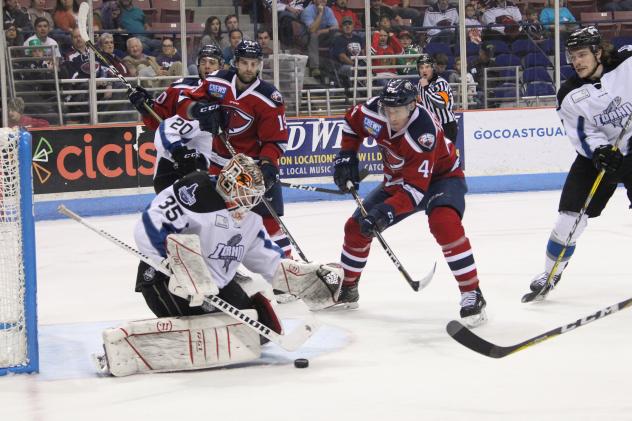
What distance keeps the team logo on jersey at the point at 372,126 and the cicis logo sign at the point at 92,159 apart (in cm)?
384

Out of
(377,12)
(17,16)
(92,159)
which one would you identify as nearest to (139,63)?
(92,159)

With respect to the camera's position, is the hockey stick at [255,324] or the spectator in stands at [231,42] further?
the spectator in stands at [231,42]

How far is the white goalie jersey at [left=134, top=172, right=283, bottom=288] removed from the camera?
3.37 m

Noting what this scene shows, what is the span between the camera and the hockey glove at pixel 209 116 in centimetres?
477

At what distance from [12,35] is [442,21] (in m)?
3.52

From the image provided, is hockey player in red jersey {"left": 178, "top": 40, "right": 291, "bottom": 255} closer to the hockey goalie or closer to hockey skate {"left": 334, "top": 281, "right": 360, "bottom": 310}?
hockey skate {"left": 334, "top": 281, "right": 360, "bottom": 310}

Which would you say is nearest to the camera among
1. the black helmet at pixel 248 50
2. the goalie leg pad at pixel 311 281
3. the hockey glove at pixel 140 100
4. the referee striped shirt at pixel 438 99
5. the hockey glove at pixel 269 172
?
the goalie leg pad at pixel 311 281

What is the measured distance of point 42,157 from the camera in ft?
25.0

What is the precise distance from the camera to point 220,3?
8422mm

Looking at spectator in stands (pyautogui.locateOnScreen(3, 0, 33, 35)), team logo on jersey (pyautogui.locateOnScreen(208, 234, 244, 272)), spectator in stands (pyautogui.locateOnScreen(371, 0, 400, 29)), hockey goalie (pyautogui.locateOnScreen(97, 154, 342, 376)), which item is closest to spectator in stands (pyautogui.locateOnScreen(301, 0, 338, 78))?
spectator in stands (pyautogui.locateOnScreen(371, 0, 400, 29))

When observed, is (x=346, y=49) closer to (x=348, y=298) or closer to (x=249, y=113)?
(x=249, y=113)

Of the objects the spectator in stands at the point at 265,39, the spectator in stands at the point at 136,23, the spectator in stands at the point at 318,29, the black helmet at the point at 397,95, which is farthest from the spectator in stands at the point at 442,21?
the black helmet at the point at 397,95

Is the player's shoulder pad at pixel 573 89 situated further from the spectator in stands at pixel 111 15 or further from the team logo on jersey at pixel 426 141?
the spectator in stands at pixel 111 15

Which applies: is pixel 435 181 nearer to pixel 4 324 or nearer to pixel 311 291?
pixel 311 291
